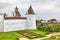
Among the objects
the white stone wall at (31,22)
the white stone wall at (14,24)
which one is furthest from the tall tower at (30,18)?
the white stone wall at (14,24)

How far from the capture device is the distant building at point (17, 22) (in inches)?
2143

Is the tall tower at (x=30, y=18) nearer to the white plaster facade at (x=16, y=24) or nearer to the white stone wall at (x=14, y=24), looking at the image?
the white plaster facade at (x=16, y=24)

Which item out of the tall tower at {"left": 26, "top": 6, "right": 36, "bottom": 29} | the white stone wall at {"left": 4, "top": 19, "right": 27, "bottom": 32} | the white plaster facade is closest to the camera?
the white plaster facade

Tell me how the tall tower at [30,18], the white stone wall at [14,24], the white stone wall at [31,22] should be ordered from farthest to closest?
the tall tower at [30,18]
the white stone wall at [31,22]
the white stone wall at [14,24]

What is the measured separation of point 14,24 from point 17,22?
1.18 meters

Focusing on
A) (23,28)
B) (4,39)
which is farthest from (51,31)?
(4,39)

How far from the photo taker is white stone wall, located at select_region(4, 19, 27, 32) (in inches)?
2154

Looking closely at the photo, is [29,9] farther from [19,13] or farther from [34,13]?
[19,13]

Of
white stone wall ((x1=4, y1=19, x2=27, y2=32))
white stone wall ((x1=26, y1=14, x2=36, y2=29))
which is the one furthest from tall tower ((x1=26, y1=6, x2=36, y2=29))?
white stone wall ((x1=4, y1=19, x2=27, y2=32))

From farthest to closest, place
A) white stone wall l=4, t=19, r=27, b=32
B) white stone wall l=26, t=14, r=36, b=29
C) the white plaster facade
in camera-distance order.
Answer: white stone wall l=26, t=14, r=36, b=29, white stone wall l=4, t=19, r=27, b=32, the white plaster facade

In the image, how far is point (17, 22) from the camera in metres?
56.7

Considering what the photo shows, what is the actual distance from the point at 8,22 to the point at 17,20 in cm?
302

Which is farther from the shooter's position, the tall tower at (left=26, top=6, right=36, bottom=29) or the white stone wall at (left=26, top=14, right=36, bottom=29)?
the tall tower at (left=26, top=6, right=36, bottom=29)

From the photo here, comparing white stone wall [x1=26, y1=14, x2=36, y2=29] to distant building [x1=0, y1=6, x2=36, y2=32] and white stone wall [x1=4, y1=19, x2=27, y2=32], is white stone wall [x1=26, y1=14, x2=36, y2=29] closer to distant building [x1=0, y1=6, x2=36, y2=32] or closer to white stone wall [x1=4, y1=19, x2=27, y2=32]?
distant building [x1=0, y1=6, x2=36, y2=32]
